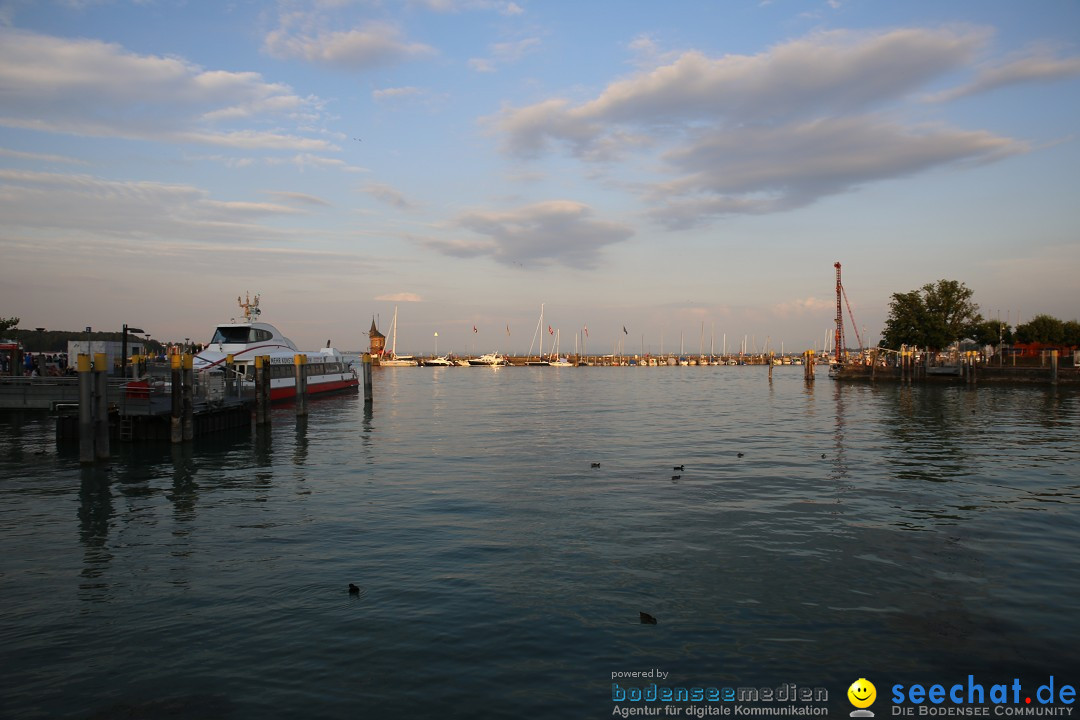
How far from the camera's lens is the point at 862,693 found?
840cm

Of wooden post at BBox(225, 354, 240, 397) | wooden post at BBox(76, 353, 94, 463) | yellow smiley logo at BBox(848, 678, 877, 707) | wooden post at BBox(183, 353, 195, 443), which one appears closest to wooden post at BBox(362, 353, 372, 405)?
wooden post at BBox(225, 354, 240, 397)

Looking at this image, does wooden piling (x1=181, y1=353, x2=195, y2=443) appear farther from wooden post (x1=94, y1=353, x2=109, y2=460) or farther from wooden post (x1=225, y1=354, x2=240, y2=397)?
wooden post (x1=225, y1=354, x2=240, y2=397)

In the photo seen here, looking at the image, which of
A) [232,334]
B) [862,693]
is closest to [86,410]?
[862,693]

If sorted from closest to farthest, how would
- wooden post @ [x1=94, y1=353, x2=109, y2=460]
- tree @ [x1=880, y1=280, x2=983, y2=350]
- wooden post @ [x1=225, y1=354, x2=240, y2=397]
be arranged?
wooden post @ [x1=94, y1=353, x2=109, y2=460], wooden post @ [x1=225, y1=354, x2=240, y2=397], tree @ [x1=880, y1=280, x2=983, y2=350]

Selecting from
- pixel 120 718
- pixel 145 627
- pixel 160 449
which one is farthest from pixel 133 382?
pixel 120 718

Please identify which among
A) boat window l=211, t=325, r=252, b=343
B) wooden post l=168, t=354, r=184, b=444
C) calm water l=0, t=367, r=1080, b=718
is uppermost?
boat window l=211, t=325, r=252, b=343

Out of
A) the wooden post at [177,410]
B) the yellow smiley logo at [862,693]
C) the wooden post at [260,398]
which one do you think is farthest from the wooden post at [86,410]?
the yellow smiley logo at [862,693]

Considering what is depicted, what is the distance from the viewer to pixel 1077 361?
79.9 m

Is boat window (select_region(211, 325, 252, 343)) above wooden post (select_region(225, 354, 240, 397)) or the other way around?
above

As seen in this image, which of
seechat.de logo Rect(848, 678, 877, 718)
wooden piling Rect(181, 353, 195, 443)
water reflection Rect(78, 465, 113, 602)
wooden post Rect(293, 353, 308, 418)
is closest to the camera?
seechat.de logo Rect(848, 678, 877, 718)

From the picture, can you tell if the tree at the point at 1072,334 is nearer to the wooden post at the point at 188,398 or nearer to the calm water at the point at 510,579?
the calm water at the point at 510,579

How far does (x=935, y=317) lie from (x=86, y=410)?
4224 inches

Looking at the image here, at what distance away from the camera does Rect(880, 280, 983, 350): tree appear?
101 m

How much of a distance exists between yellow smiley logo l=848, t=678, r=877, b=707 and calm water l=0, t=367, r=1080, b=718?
13 centimetres
